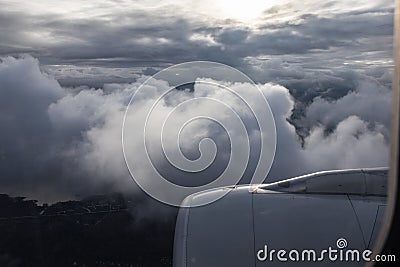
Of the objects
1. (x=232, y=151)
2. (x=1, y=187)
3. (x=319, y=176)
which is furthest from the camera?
(x=1, y=187)

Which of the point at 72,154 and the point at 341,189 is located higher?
the point at 341,189

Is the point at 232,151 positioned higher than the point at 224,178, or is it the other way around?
the point at 232,151

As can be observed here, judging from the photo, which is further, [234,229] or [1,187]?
[1,187]

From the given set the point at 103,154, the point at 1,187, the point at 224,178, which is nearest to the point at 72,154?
the point at 103,154

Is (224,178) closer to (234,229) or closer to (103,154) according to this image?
(234,229)

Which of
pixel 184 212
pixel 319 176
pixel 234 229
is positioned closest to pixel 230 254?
pixel 234 229

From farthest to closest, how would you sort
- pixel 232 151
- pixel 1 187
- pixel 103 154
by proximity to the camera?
1. pixel 103 154
2. pixel 1 187
3. pixel 232 151

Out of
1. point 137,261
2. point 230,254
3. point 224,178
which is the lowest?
point 137,261

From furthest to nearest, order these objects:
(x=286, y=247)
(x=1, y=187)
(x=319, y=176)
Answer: (x=1, y=187) < (x=319, y=176) < (x=286, y=247)

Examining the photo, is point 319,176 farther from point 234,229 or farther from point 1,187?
point 1,187
